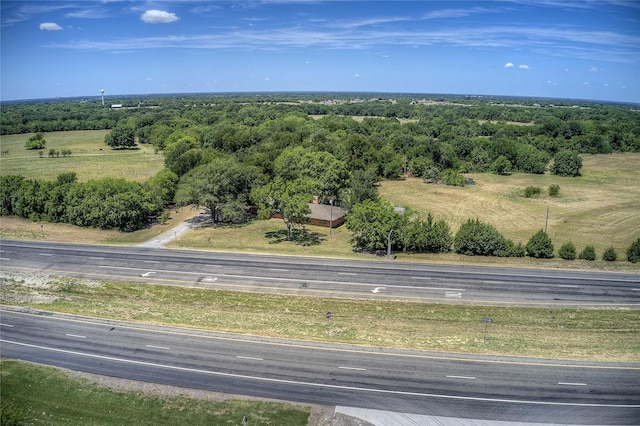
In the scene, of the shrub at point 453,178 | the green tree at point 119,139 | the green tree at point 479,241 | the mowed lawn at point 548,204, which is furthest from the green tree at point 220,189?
the green tree at point 119,139

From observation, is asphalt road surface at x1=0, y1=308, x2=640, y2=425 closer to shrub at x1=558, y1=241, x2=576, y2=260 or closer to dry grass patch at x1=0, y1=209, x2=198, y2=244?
shrub at x1=558, y1=241, x2=576, y2=260

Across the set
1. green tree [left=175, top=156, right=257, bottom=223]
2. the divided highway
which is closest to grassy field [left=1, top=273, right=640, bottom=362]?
the divided highway

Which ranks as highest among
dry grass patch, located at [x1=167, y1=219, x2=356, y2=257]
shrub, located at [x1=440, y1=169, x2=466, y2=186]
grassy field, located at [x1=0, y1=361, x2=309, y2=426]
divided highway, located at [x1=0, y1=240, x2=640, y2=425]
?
shrub, located at [x1=440, y1=169, x2=466, y2=186]

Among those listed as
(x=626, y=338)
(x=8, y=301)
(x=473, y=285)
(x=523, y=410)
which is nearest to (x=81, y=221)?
(x=8, y=301)

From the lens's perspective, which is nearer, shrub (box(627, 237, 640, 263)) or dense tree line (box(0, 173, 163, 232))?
shrub (box(627, 237, 640, 263))

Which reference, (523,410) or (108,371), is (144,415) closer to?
(108,371)

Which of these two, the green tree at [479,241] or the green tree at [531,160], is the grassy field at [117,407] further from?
the green tree at [531,160]
